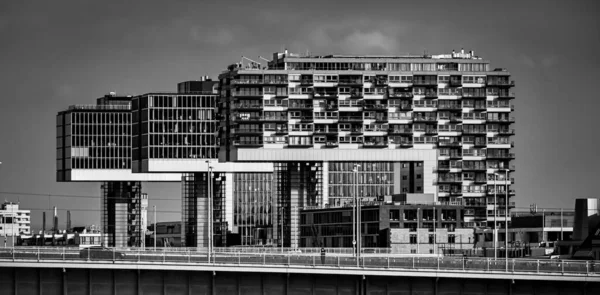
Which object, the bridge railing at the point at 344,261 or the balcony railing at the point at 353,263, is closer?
the balcony railing at the point at 353,263

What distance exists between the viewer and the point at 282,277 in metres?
106

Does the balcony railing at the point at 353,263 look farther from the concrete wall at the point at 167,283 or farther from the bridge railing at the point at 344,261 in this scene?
the concrete wall at the point at 167,283

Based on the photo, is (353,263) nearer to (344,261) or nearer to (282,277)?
(344,261)

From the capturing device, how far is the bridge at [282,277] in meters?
104

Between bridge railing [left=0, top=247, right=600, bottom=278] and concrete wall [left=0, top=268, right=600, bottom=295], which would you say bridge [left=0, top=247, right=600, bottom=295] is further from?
bridge railing [left=0, top=247, right=600, bottom=278]

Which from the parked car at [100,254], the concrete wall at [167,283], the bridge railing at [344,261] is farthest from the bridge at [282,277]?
the parked car at [100,254]

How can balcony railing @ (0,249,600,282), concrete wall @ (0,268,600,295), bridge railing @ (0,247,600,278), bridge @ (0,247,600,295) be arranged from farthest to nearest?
1. concrete wall @ (0,268,600,295)
2. bridge railing @ (0,247,600,278)
3. balcony railing @ (0,249,600,282)
4. bridge @ (0,247,600,295)

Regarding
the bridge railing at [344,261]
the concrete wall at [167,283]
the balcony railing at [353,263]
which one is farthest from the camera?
the concrete wall at [167,283]

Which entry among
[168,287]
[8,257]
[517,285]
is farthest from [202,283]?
[517,285]

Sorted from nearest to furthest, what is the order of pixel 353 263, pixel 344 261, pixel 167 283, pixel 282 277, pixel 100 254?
pixel 282 277, pixel 167 283, pixel 353 263, pixel 344 261, pixel 100 254

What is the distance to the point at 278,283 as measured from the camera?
10600cm

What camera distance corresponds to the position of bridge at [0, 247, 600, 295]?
104m

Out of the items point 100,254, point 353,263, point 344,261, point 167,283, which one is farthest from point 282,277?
point 100,254

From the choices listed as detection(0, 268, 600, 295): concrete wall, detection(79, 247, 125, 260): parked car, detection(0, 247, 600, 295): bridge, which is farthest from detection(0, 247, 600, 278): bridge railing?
detection(0, 268, 600, 295): concrete wall
